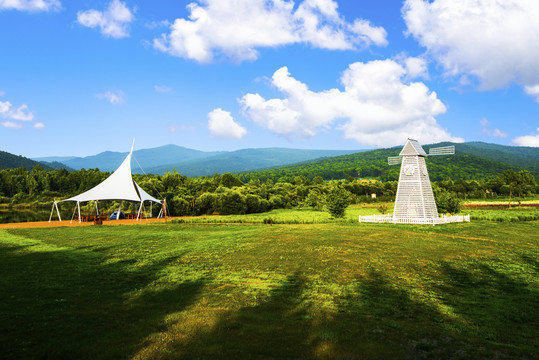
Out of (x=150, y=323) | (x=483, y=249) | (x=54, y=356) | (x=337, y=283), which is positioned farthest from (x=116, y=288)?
(x=483, y=249)

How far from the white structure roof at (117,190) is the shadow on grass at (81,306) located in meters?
19.1

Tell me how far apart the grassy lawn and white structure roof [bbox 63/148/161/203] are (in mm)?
15439

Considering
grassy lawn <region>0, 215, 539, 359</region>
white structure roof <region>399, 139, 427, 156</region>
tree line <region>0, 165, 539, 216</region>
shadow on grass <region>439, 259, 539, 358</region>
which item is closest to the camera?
grassy lawn <region>0, 215, 539, 359</region>

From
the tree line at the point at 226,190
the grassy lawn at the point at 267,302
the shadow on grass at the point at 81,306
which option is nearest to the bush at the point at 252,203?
the tree line at the point at 226,190

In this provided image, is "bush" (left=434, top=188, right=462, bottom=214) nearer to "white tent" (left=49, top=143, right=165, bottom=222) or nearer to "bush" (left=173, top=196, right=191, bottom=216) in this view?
"white tent" (left=49, top=143, right=165, bottom=222)

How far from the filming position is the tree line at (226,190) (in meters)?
49.2

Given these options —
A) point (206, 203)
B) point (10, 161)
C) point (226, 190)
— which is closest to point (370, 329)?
point (206, 203)

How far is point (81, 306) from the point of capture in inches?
303

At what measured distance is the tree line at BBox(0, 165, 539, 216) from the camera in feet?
162

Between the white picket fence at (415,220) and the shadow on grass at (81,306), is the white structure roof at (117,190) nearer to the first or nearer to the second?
the shadow on grass at (81,306)

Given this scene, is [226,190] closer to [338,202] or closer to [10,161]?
[338,202]

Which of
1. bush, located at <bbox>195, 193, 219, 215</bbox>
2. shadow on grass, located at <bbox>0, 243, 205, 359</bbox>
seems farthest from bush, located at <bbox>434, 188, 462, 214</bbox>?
bush, located at <bbox>195, 193, 219, 215</bbox>

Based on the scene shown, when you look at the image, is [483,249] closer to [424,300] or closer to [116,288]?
[424,300]

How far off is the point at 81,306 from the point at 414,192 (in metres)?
27.2
